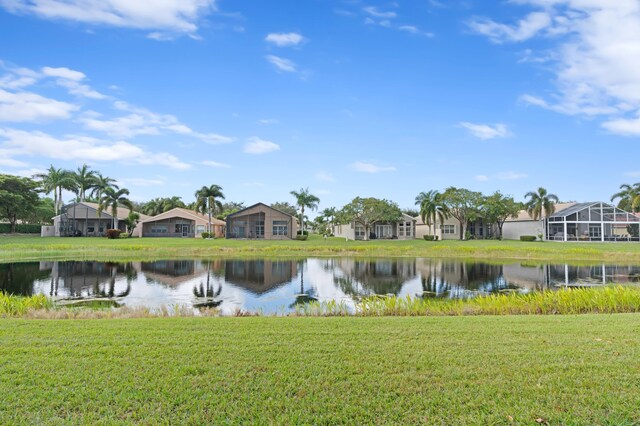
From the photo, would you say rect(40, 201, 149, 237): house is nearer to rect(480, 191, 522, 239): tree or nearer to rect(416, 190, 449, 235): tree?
rect(416, 190, 449, 235): tree

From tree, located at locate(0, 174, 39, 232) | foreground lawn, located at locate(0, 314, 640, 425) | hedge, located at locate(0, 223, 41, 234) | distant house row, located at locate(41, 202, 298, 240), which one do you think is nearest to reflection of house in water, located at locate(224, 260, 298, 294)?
foreground lawn, located at locate(0, 314, 640, 425)

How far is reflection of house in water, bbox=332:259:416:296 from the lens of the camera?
19.7 metres

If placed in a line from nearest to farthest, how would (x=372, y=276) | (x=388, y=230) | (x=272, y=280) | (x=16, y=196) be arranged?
(x=272, y=280) → (x=372, y=276) → (x=16, y=196) → (x=388, y=230)

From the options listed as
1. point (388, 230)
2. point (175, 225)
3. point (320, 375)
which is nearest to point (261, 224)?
point (175, 225)

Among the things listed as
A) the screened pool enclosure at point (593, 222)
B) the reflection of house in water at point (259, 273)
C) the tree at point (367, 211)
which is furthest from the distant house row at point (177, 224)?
the screened pool enclosure at point (593, 222)

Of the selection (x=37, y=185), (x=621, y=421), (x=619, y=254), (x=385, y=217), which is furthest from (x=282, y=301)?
(x=37, y=185)

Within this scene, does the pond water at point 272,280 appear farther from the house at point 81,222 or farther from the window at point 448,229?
the window at point 448,229

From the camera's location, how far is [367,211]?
189ft

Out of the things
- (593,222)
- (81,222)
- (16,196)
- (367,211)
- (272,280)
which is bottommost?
(272,280)

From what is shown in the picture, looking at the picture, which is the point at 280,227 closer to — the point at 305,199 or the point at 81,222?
the point at 305,199

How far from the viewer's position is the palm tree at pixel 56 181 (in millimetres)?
65000

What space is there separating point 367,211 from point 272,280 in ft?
119

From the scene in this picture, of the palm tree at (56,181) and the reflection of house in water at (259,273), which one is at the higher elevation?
the palm tree at (56,181)

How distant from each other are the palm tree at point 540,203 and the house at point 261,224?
33355mm
